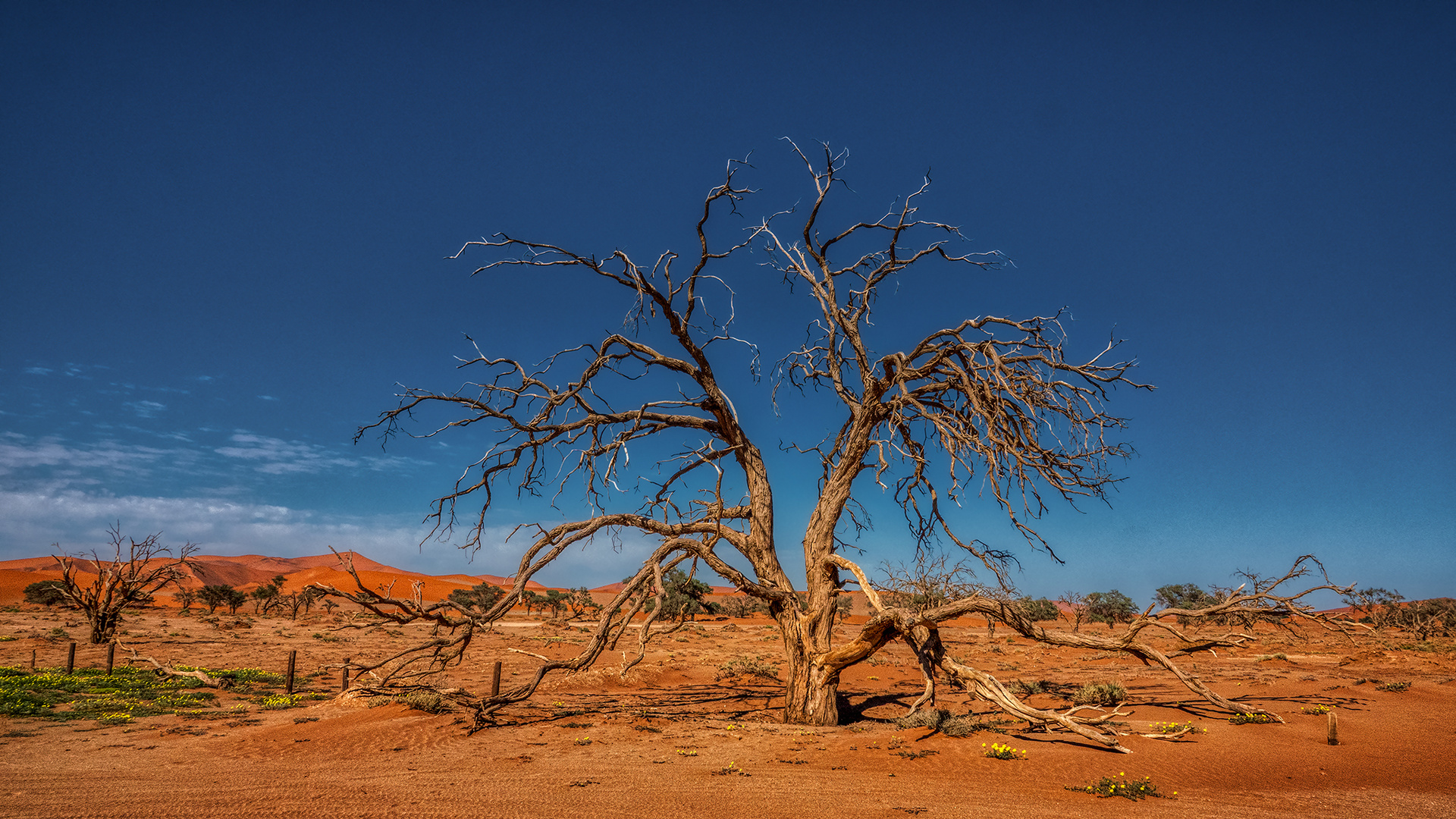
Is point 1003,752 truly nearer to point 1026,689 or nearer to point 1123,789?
point 1123,789

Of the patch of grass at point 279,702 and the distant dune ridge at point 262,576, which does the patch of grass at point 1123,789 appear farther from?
the distant dune ridge at point 262,576

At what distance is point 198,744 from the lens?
35.9 feet

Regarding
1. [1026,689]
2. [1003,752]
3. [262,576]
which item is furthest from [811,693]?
[262,576]

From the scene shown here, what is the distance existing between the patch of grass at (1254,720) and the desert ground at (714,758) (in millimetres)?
211

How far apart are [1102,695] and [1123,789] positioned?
6.72m

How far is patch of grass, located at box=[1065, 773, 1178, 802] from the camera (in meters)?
7.89

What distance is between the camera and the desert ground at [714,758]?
302 inches

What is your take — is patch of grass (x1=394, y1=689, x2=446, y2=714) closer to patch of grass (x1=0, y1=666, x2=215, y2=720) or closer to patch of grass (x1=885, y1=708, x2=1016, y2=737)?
patch of grass (x1=0, y1=666, x2=215, y2=720)

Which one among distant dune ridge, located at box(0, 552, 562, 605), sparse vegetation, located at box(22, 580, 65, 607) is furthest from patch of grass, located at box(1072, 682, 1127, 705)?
sparse vegetation, located at box(22, 580, 65, 607)

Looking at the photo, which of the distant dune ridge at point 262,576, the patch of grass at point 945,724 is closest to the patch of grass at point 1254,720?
the patch of grass at point 945,724


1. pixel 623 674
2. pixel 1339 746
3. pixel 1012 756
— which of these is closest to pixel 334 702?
pixel 623 674

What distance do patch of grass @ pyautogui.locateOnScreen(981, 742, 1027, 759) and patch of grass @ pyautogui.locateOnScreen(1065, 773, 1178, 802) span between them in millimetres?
1200

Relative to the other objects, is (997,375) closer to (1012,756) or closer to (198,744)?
(1012,756)

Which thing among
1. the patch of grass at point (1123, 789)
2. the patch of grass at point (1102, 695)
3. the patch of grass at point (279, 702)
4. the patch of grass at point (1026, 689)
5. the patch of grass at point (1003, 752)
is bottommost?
the patch of grass at point (279, 702)
